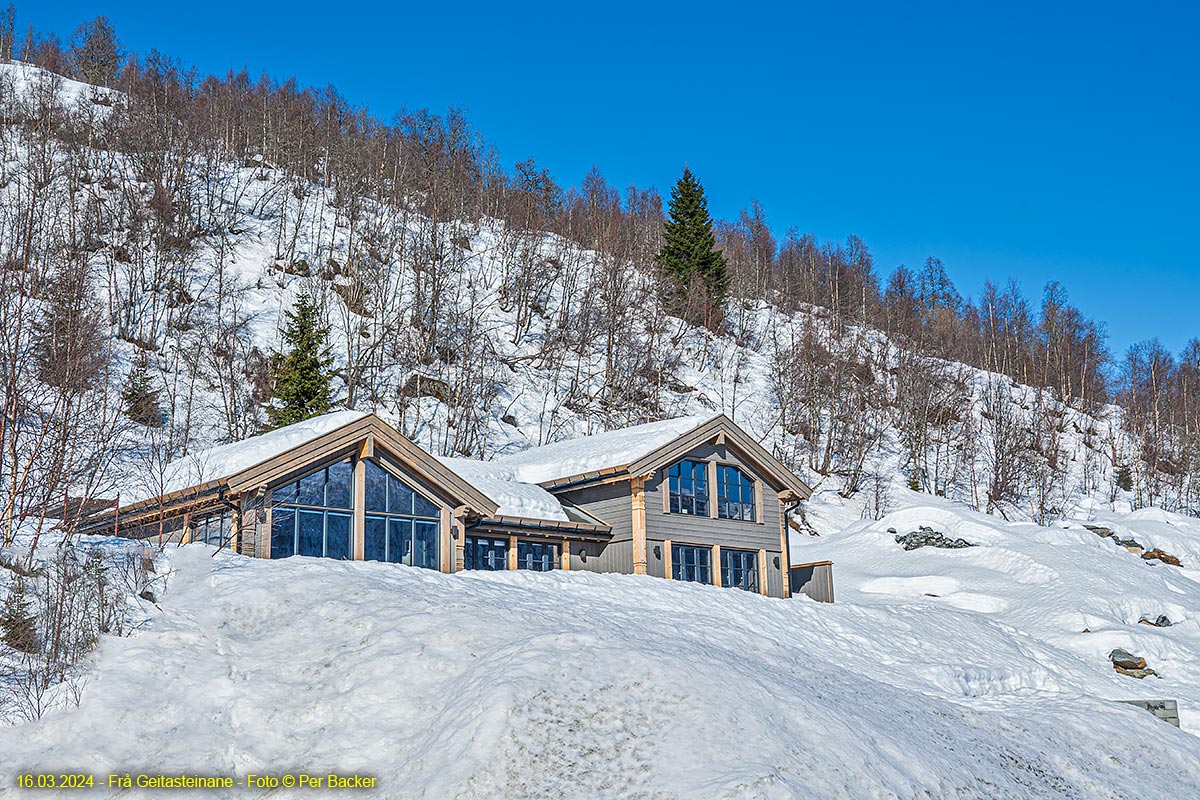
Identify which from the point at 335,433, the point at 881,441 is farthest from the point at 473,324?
the point at 335,433

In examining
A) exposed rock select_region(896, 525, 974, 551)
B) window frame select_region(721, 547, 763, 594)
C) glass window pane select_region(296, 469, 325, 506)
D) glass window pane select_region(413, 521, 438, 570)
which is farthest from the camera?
exposed rock select_region(896, 525, 974, 551)

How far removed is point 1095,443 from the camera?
71375mm

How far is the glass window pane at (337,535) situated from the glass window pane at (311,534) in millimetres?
122

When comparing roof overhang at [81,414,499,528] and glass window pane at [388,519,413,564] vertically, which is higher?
roof overhang at [81,414,499,528]

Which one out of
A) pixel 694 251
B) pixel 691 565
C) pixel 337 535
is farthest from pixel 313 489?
pixel 694 251

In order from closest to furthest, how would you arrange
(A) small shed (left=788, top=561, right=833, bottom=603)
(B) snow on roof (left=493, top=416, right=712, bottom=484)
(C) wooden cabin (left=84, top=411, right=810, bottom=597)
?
(C) wooden cabin (left=84, top=411, right=810, bottom=597)
(B) snow on roof (left=493, top=416, right=712, bottom=484)
(A) small shed (left=788, top=561, right=833, bottom=603)

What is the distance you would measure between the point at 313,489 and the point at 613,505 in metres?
9.52

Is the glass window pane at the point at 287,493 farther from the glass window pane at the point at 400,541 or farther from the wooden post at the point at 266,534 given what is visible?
the glass window pane at the point at 400,541

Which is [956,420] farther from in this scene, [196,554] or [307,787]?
[307,787]

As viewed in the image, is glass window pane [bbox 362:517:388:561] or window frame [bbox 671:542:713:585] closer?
glass window pane [bbox 362:517:388:561]

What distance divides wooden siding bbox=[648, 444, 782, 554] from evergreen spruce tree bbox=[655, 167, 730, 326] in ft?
118

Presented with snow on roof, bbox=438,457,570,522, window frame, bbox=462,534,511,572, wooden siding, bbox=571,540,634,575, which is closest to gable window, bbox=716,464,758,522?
wooden siding, bbox=571,540,634,575

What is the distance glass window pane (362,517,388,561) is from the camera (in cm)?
2412

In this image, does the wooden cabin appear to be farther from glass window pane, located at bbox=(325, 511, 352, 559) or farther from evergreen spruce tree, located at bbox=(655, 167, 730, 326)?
evergreen spruce tree, located at bbox=(655, 167, 730, 326)
